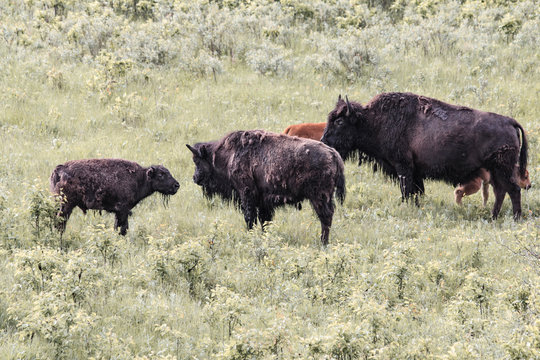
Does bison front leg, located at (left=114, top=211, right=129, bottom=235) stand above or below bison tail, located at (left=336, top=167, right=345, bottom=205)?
below

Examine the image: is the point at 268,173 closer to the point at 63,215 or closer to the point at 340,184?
the point at 340,184

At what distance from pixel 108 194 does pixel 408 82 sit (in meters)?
9.36

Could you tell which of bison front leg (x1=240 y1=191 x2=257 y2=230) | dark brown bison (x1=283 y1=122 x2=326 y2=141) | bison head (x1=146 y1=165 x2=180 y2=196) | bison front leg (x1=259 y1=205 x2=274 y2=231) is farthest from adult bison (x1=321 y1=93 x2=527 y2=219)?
bison head (x1=146 y1=165 x2=180 y2=196)

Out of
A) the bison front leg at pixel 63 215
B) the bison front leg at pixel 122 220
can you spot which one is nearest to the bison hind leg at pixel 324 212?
the bison front leg at pixel 122 220

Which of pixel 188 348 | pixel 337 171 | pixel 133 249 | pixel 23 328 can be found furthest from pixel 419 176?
pixel 23 328

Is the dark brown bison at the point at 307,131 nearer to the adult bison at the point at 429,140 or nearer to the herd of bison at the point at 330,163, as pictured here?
the herd of bison at the point at 330,163

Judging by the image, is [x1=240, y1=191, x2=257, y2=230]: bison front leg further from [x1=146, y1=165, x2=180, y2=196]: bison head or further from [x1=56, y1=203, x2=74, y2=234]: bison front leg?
[x1=56, y1=203, x2=74, y2=234]: bison front leg

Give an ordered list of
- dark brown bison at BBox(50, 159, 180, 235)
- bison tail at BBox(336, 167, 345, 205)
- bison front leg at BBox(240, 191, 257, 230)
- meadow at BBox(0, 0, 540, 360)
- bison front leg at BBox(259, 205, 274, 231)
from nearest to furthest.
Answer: meadow at BBox(0, 0, 540, 360) → dark brown bison at BBox(50, 159, 180, 235) → bison tail at BBox(336, 167, 345, 205) → bison front leg at BBox(240, 191, 257, 230) → bison front leg at BBox(259, 205, 274, 231)

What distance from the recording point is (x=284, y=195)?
9.02m

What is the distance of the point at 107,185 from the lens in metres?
8.86

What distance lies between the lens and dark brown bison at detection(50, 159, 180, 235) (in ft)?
28.2

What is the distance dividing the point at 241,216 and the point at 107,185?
90.4 inches

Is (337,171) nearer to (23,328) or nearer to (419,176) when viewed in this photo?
(419,176)

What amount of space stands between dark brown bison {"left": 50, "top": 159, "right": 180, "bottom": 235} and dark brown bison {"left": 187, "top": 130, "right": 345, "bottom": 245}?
779 millimetres
